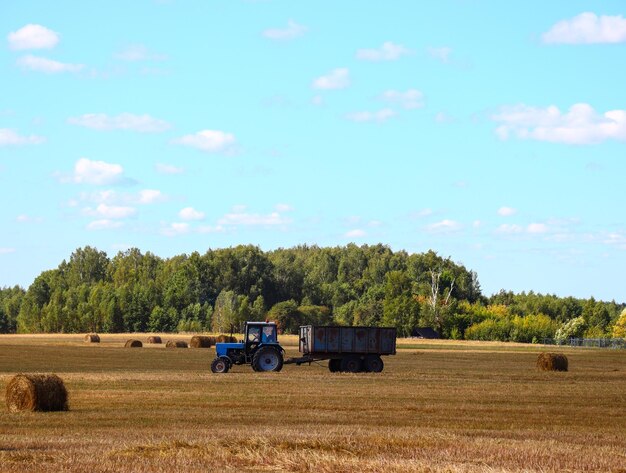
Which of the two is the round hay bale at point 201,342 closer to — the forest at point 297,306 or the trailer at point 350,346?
the trailer at point 350,346

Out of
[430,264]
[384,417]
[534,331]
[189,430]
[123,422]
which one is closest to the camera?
[189,430]

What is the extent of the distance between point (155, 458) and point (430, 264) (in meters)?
175

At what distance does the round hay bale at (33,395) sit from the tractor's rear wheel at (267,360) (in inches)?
722

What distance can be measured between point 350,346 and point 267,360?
13.1ft

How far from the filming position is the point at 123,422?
84.8 feet

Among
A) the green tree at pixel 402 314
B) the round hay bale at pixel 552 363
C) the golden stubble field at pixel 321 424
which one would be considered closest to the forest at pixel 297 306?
the green tree at pixel 402 314

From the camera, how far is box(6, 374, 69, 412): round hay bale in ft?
93.2

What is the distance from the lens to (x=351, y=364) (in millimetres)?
48656

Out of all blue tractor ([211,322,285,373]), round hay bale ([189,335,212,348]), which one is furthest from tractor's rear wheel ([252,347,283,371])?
round hay bale ([189,335,212,348])

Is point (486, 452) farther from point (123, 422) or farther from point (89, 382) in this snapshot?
point (89, 382)

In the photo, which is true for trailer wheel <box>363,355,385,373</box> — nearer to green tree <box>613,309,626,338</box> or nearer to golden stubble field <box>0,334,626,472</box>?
golden stubble field <box>0,334,626,472</box>

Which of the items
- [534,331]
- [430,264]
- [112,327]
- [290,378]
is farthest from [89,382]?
[430,264]

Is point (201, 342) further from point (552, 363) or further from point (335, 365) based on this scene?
point (552, 363)

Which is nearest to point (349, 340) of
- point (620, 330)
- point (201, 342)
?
point (201, 342)
